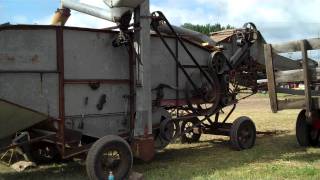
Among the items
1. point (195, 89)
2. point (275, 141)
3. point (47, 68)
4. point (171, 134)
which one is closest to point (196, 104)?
point (195, 89)

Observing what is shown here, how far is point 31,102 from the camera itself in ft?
25.2

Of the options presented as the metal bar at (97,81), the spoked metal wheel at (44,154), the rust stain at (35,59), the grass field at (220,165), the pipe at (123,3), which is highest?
the pipe at (123,3)

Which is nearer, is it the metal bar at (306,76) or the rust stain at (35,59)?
the rust stain at (35,59)

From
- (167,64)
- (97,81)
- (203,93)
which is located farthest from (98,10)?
(203,93)

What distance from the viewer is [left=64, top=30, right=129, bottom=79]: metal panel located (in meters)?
8.14

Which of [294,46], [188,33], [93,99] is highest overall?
[188,33]

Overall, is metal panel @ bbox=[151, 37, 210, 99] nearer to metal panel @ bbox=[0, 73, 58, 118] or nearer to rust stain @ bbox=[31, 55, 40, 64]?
metal panel @ bbox=[0, 73, 58, 118]

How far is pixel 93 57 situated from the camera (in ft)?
27.8

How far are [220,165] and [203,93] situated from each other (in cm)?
187

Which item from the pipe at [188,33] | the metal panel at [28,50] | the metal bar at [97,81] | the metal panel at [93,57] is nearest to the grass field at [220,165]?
the metal bar at [97,81]

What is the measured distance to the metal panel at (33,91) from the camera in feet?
24.6

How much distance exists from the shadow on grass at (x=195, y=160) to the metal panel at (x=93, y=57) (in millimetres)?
1694

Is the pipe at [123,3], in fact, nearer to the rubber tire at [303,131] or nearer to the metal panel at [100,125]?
the metal panel at [100,125]

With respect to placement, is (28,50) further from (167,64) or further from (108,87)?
(167,64)
